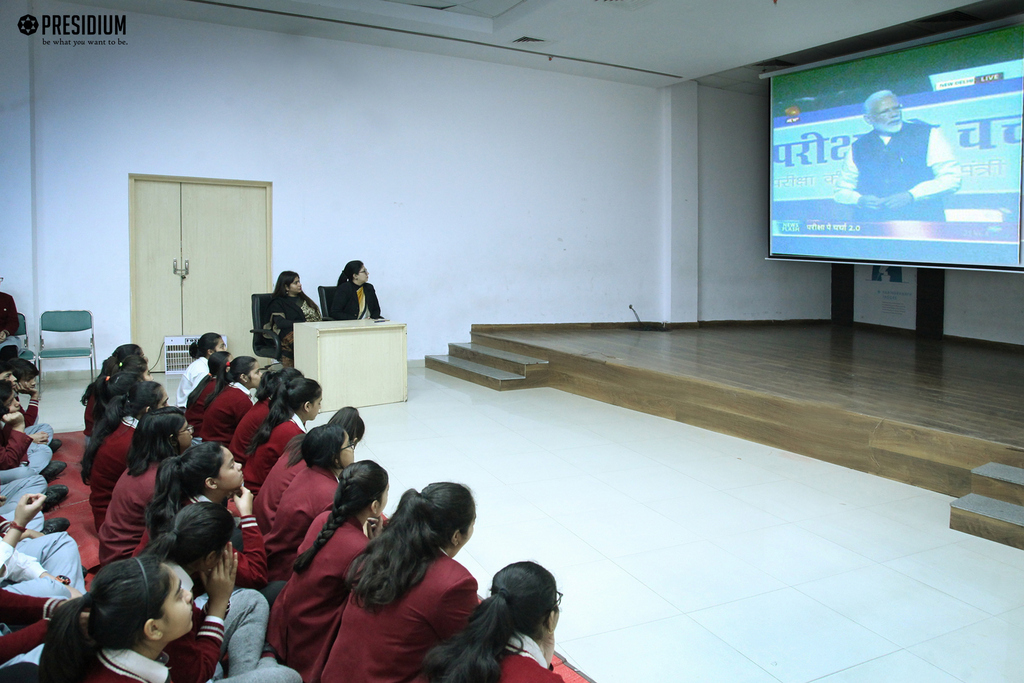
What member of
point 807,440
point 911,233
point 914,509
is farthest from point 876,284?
point 914,509

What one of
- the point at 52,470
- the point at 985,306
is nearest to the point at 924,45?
the point at 985,306

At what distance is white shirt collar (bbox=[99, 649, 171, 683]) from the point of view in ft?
4.44

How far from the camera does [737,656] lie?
→ 2326 mm

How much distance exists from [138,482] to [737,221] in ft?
29.5

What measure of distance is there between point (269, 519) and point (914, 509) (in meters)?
3.00

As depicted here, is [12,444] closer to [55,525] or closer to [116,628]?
[55,525]

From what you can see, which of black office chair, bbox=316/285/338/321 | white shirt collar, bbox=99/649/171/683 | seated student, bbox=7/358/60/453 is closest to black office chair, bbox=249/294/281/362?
black office chair, bbox=316/285/338/321

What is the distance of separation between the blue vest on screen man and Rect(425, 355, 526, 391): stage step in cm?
382

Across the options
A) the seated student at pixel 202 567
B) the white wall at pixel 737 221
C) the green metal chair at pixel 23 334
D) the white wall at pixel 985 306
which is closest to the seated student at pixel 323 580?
the seated student at pixel 202 567

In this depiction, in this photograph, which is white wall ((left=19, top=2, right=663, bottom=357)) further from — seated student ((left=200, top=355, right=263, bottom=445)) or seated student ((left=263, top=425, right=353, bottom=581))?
seated student ((left=263, top=425, right=353, bottom=581))

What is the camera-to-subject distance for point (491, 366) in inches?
294

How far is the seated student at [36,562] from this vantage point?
2.14 m

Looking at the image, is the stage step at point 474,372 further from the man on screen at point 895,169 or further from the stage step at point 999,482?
the stage step at point 999,482

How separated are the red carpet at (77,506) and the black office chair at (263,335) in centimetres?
A: 186
